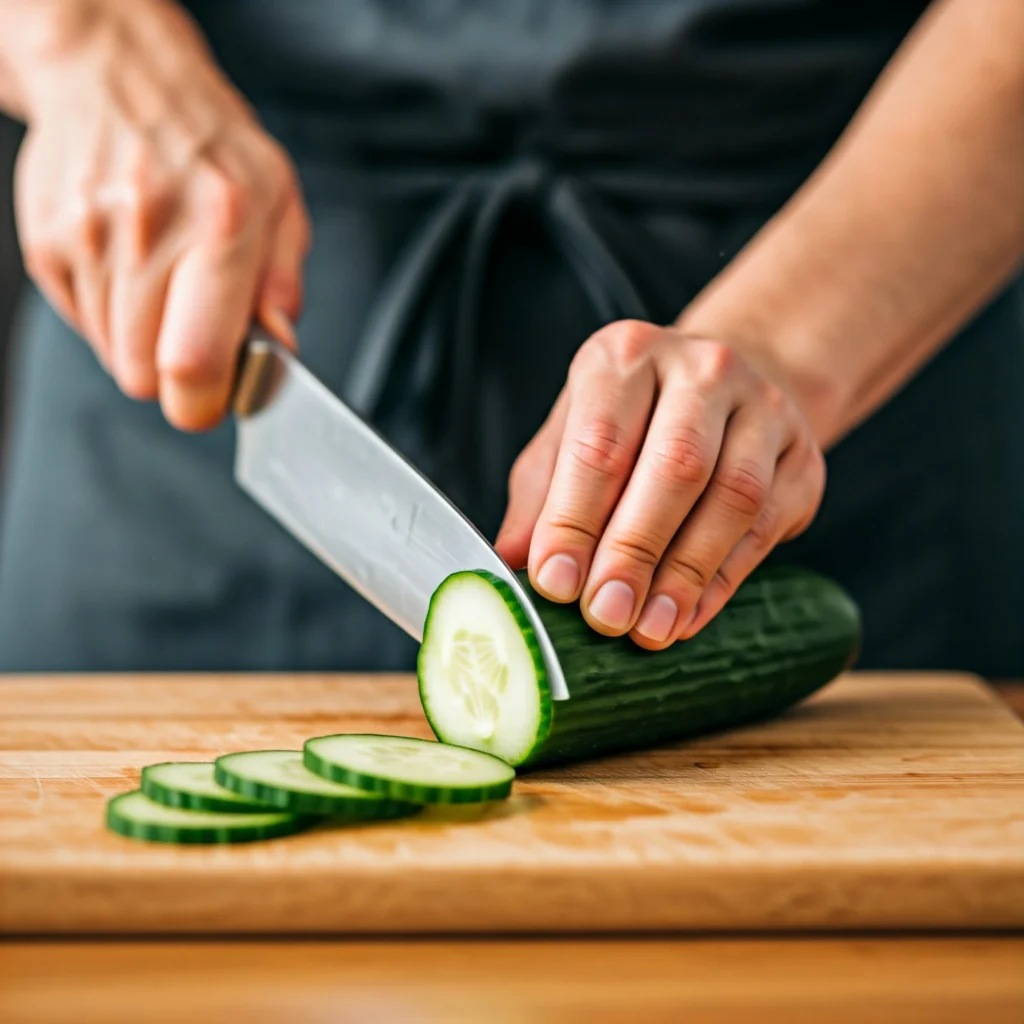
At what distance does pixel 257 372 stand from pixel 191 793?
0.91 metres

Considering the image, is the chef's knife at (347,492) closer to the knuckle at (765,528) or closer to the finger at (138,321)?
the finger at (138,321)

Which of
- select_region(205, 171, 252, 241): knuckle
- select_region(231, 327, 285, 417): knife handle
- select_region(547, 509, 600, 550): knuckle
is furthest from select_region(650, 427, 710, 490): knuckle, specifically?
select_region(205, 171, 252, 241): knuckle

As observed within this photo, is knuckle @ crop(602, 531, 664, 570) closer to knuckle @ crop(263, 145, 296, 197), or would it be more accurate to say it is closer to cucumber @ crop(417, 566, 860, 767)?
cucumber @ crop(417, 566, 860, 767)

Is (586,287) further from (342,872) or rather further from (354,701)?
(342,872)

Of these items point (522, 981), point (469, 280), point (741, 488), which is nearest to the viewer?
point (522, 981)

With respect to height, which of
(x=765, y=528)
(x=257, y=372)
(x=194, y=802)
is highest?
(x=765, y=528)

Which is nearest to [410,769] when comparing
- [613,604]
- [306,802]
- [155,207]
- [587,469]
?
[306,802]

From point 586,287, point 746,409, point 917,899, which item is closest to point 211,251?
point 586,287

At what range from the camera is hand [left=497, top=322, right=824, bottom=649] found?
1.54 m

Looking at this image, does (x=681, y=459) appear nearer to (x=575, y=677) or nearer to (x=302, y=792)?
(x=575, y=677)

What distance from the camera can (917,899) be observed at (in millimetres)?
1229

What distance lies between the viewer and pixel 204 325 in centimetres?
198

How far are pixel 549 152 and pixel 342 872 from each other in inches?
60.7

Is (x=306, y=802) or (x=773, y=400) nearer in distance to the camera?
(x=306, y=802)
